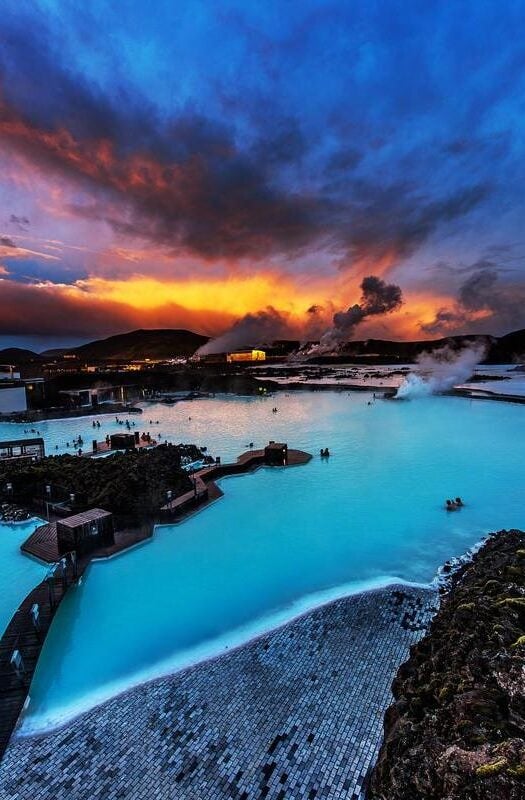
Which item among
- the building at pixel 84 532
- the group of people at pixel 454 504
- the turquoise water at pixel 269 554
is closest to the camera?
the turquoise water at pixel 269 554

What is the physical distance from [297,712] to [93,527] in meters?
6.92

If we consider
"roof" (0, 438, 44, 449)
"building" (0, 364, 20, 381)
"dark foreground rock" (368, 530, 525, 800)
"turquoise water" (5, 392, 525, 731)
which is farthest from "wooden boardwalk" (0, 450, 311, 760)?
"building" (0, 364, 20, 381)

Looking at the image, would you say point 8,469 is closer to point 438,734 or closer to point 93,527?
point 93,527

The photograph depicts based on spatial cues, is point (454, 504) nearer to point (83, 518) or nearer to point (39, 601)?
point (83, 518)

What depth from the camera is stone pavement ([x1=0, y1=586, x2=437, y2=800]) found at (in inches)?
175

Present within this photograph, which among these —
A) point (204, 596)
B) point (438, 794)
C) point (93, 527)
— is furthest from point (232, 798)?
point (93, 527)

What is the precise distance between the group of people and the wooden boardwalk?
794cm

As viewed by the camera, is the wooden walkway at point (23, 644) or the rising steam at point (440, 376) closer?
the wooden walkway at point (23, 644)

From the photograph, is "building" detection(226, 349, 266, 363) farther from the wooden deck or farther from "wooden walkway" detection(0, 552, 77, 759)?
"wooden walkway" detection(0, 552, 77, 759)

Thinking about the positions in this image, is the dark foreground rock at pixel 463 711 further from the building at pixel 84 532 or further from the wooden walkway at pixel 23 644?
the building at pixel 84 532

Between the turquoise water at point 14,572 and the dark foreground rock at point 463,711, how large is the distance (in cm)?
702

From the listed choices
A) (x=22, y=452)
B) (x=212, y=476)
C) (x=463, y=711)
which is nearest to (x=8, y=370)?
(x=22, y=452)

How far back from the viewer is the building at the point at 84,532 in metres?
10.0

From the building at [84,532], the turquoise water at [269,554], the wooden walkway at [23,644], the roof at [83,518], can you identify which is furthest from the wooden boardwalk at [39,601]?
the roof at [83,518]
